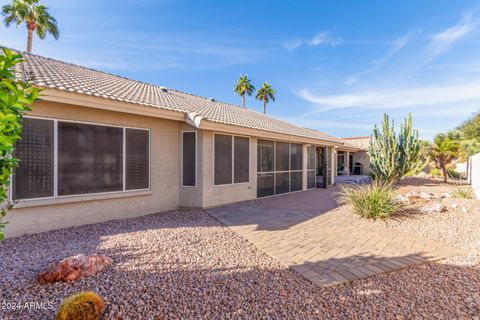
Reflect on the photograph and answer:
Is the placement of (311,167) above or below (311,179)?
above

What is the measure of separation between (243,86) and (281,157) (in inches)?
1098

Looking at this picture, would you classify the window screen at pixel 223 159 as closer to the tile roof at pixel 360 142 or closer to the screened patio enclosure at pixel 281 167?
the screened patio enclosure at pixel 281 167

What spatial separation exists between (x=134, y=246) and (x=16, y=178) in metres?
3.43

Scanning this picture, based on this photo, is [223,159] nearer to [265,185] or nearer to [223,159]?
[223,159]

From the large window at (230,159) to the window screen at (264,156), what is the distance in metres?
0.89

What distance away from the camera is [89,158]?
706 cm

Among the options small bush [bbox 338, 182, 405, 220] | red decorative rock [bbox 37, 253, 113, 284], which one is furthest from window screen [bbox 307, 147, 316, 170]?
red decorative rock [bbox 37, 253, 113, 284]

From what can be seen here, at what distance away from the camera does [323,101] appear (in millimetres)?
21906

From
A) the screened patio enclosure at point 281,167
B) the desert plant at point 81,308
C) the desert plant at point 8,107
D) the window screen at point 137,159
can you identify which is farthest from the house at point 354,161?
the desert plant at point 8,107

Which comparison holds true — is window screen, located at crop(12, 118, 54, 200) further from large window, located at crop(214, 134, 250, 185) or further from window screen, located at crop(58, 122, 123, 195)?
large window, located at crop(214, 134, 250, 185)

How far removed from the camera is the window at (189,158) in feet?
30.5

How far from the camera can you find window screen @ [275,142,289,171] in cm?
1304

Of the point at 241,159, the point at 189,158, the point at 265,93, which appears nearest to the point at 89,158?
the point at 189,158

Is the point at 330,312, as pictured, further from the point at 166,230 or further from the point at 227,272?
the point at 166,230
